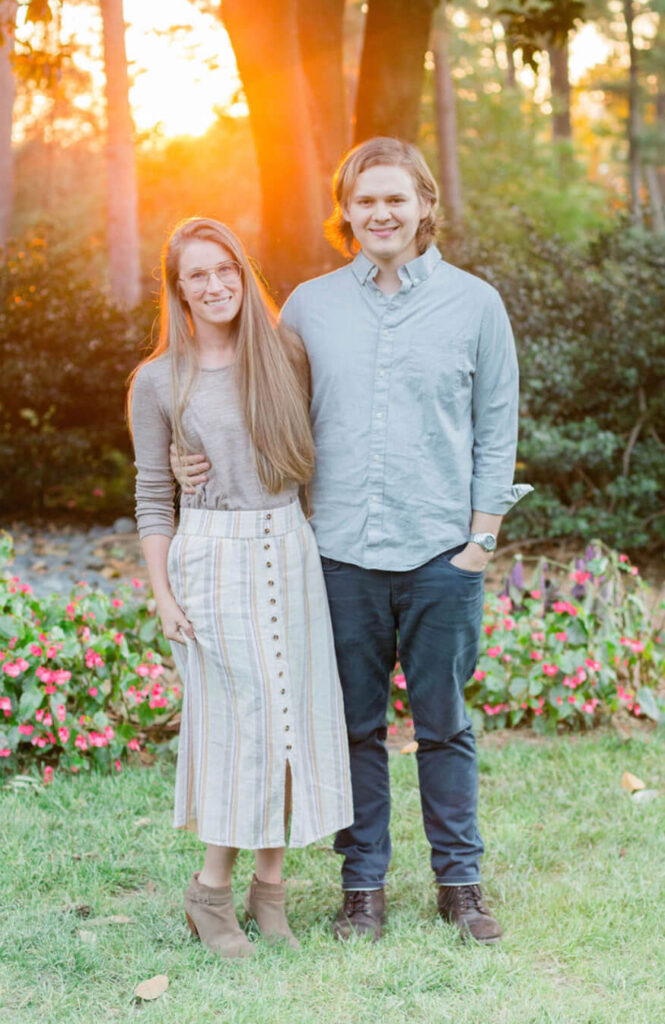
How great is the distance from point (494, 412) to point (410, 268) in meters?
0.43

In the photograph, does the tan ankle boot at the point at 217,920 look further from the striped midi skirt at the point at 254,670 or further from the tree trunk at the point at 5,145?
the tree trunk at the point at 5,145

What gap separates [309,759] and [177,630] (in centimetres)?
47

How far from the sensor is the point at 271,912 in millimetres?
2742

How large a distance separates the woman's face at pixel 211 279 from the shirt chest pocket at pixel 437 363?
468 millimetres

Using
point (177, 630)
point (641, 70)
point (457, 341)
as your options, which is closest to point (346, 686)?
point (177, 630)

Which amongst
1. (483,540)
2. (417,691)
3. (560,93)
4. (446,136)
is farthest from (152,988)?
(560,93)

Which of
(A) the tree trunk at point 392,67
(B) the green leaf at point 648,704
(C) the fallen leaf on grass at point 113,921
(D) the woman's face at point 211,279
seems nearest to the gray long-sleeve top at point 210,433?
(D) the woman's face at point 211,279

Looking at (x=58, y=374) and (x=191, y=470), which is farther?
(x=58, y=374)

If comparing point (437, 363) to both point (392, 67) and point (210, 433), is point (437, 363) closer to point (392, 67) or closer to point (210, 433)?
point (210, 433)

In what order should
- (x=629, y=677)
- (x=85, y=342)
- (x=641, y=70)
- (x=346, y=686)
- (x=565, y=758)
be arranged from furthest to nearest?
(x=641, y=70) < (x=85, y=342) < (x=629, y=677) < (x=565, y=758) < (x=346, y=686)

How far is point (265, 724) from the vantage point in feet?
8.57

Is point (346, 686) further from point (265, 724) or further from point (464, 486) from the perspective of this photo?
point (464, 486)

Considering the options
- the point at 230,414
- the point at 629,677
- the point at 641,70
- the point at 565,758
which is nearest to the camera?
the point at 230,414

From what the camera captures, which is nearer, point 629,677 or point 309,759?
point 309,759
